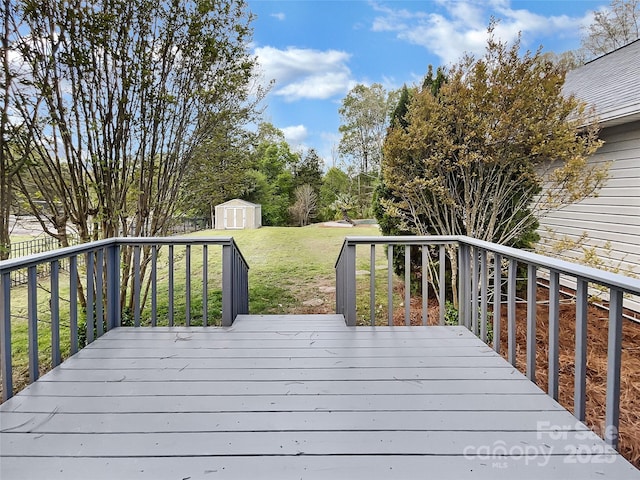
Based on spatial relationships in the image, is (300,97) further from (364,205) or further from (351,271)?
(351,271)

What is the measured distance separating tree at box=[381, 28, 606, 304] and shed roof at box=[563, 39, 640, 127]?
1.31 ft

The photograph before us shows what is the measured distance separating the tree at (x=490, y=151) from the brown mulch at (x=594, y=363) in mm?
1046

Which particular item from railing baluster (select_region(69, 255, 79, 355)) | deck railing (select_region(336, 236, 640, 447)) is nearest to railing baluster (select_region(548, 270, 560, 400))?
deck railing (select_region(336, 236, 640, 447))

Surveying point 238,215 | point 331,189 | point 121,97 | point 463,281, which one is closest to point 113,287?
point 121,97

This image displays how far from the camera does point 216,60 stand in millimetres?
4398

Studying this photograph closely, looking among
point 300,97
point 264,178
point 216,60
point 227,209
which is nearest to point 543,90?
point 216,60

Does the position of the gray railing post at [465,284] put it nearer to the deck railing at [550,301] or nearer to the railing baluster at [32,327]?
the deck railing at [550,301]

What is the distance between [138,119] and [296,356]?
313 cm

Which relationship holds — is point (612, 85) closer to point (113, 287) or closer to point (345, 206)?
point (113, 287)

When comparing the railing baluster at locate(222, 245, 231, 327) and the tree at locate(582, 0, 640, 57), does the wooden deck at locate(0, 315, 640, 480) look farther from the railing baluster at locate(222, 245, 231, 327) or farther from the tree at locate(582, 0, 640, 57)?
the tree at locate(582, 0, 640, 57)

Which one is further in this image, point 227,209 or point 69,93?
point 227,209

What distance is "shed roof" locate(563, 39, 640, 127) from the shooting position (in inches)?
175

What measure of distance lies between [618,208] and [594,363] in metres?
2.34

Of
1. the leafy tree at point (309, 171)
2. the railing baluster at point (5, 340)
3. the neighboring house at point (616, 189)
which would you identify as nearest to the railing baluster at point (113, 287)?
the railing baluster at point (5, 340)
